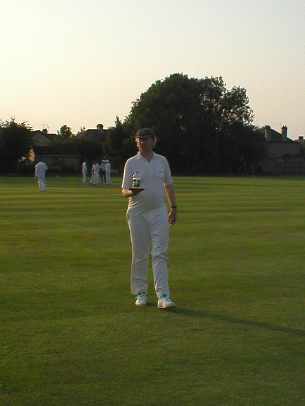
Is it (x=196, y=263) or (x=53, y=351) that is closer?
(x=53, y=351)

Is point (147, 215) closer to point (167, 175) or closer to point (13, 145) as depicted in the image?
point (167, 175)

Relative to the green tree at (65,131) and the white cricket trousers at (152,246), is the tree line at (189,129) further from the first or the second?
the white cricket trousers at (152,246)

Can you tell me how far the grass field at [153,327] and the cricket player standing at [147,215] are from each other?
0.33 metres

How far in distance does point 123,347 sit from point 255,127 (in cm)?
10138

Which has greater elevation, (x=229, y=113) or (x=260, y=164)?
(x=229, y=113)

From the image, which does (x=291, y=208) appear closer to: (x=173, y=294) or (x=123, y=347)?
(x=173, y=294)

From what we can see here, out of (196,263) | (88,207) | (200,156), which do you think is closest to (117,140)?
(200,156)

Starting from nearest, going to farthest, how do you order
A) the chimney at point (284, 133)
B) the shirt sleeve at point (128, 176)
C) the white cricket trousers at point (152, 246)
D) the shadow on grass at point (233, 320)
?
the shadow on grass at point (233, 320) < the white cricket trousers at point (152, 246) < the shirt sleeve at point (128, 176) < the chimney at point (284, 133)

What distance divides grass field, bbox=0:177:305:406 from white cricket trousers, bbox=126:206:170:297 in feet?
0.89

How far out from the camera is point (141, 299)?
8.12 metres

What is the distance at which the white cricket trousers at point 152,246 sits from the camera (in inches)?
316

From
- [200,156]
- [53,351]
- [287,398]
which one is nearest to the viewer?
[287,398]

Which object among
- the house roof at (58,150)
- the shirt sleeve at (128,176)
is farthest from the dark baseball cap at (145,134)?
the house roof at (58,150)

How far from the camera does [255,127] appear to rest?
10588 centimetres
